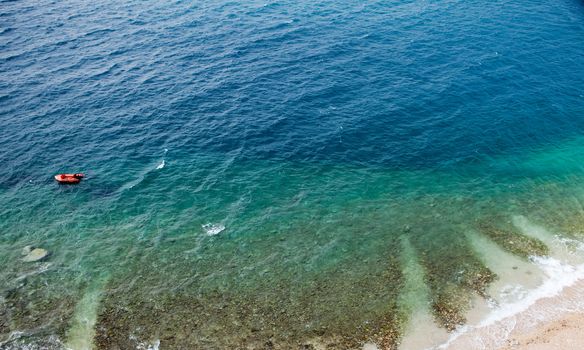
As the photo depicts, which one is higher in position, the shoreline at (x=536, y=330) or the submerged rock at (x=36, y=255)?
the submerged rock at (x=36, y=255)

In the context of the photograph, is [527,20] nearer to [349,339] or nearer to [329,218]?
[329,218]

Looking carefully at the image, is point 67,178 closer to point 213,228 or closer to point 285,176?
point 213,228

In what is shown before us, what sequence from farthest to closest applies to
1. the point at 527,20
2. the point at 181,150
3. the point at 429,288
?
the point at 527,20, the point at 181,150, the point at 429,288

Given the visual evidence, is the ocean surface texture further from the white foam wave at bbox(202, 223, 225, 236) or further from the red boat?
the red boat

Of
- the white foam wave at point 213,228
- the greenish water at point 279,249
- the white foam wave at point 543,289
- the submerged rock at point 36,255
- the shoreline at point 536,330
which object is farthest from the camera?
the white foam wave at point 213,228

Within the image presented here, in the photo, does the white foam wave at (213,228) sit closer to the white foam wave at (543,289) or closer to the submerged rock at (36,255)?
the submerged rock at (36,255)

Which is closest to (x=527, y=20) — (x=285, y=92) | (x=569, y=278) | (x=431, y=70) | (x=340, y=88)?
(x=431, y=70)

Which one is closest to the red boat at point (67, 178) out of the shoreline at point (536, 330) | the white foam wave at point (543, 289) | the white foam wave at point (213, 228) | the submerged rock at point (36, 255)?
the submerged rock at point (36, 255)
